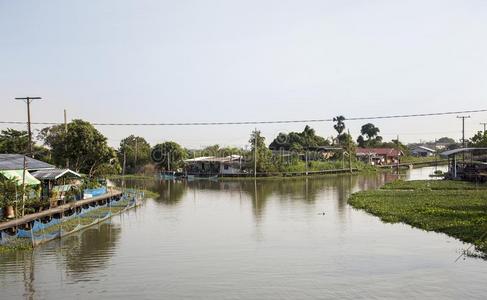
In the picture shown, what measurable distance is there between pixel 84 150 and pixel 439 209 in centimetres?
2724

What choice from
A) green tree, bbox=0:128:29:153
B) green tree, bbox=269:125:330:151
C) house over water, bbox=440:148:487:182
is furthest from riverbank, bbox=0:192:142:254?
green tree, bbox=269:125:330:151

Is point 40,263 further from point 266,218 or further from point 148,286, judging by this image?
point 266,218

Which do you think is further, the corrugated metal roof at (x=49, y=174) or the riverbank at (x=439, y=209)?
the corrugated metal roof at (x=49, y=174)

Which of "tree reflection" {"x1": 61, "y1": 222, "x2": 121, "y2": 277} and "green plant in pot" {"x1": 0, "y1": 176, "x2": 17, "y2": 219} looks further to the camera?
"green plant in pot" {"x1": 0, "y1": 176, "x2": 17, "y2": 219}

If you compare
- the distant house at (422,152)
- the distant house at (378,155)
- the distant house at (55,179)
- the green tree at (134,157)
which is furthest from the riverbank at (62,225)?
the distant house at (422,152)

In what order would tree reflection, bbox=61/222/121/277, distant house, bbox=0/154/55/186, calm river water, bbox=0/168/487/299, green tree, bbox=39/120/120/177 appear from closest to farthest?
calm river water, bbox=0/168/487/299, tree reflection, bbox=61/222/121/277, distant house, bbox=0/154/55/186, green tree, bbox=39/120/120/177

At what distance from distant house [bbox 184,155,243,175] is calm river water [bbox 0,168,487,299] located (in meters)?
44.8

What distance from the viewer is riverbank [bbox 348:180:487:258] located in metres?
24.3

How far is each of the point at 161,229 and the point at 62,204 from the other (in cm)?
760

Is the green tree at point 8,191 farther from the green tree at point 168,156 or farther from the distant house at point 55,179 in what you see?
the green tree at point 168,156

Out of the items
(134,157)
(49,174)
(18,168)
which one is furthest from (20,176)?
(134,157)

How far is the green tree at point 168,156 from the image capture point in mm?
83625

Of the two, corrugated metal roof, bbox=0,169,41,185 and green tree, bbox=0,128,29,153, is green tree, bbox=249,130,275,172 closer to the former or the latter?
green tree, bbox=0,128,29,153

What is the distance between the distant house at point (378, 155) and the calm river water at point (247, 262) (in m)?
72.4
